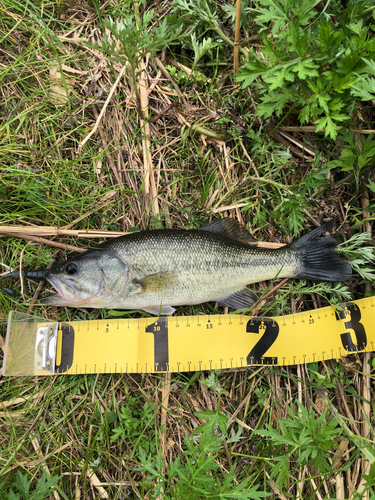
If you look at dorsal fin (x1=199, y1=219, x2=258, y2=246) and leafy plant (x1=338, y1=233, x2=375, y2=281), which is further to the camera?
dorsal fin (x1=199, y1=219, x2=258, y2=246)

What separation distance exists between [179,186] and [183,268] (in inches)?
43.2

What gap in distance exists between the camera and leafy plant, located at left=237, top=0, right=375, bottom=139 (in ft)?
9.78

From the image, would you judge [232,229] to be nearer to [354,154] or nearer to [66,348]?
[354,154]

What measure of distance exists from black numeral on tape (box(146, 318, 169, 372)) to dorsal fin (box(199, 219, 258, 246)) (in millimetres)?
1217

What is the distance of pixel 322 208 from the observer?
3.79 meters

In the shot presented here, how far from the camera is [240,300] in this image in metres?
3.63

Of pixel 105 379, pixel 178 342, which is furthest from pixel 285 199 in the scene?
pixel 105 379

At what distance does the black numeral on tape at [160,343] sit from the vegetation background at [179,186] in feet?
0.76

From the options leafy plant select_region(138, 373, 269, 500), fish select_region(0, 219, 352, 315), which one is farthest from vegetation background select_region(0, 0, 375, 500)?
leafy plant select_region(138, 373, 269, 500)

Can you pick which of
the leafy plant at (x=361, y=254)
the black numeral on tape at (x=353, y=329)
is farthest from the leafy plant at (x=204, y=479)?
the leafy plant at (x=361, y=254)

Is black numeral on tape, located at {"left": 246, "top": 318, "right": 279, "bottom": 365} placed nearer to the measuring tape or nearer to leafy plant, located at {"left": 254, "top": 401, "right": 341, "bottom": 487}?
the measuring tape

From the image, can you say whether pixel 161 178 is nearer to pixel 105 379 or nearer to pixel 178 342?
pixel 178 342

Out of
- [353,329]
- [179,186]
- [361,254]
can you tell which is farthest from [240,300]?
[179,186]

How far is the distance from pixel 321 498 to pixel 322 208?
3252mm
